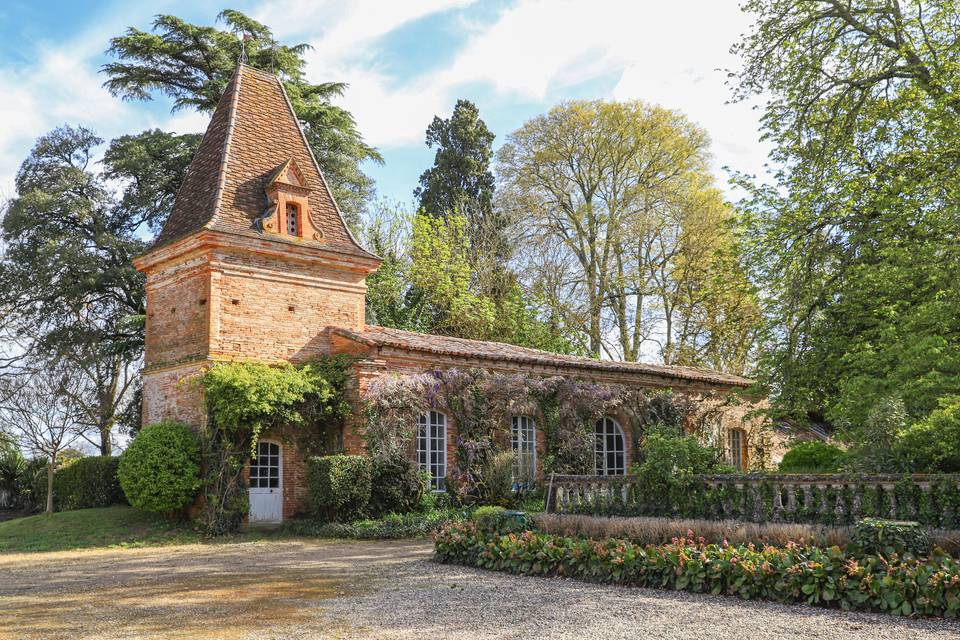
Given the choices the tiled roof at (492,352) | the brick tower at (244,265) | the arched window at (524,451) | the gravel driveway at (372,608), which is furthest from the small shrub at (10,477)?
the arched window at (524,451)

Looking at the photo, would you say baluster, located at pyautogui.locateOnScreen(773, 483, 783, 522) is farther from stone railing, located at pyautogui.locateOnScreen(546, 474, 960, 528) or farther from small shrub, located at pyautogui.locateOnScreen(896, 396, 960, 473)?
small shrub, located at pyautogui.locateOnScreen(896, 396, 960, 473)

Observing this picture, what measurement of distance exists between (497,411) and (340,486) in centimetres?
463

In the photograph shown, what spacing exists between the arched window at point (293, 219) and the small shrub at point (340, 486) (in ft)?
18.1

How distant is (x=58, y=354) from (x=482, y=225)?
16.0 meters

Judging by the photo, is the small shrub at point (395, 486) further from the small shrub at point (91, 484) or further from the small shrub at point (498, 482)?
the small shrub at point (91, 484)

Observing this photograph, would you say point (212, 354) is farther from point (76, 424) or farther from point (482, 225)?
point (482, 225)

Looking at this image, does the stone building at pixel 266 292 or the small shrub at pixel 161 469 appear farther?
the stone building at pixel 266 292

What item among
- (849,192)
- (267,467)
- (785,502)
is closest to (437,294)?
(267,467)

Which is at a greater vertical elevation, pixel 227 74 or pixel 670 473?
pixel 227 74

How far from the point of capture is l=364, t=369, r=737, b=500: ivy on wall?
683 inches

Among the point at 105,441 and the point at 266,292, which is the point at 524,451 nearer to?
the point at 266,292

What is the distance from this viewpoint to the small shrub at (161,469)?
52.0 ft

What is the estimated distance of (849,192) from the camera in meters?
15.6

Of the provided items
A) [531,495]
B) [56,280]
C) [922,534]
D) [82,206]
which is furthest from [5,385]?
[922,534]
